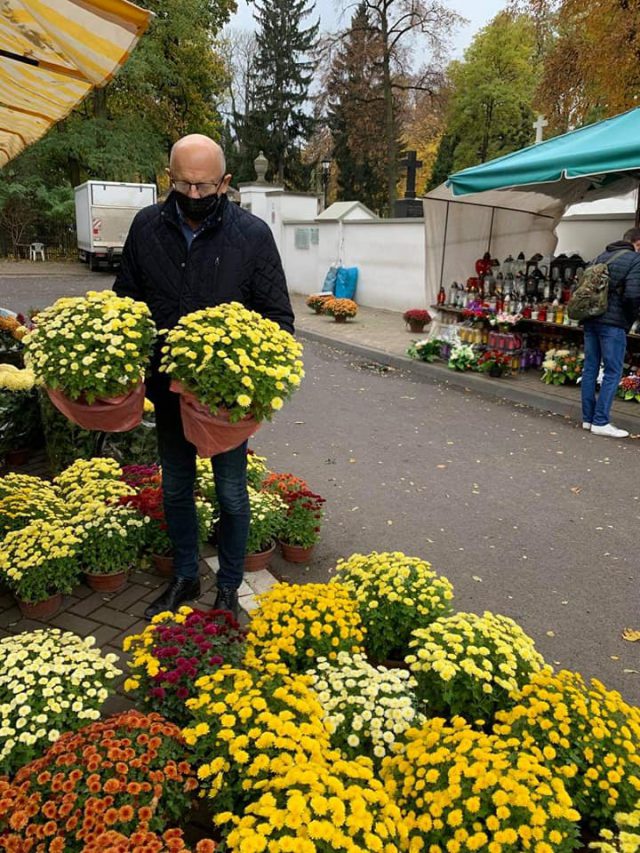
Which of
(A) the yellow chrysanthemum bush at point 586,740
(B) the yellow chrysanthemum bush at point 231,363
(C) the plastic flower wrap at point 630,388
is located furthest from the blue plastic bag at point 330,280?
(A) the yellow chrysanthemum bush at point 586,740

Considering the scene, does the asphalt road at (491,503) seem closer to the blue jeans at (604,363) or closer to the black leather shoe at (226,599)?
the blue jeans at (604,363)

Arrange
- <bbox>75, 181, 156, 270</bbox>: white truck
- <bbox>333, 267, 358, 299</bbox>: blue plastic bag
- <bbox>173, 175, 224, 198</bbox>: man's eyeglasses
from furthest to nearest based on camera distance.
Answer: <bbox>75, 181, 156, 270</bbox>: white truck, <bbox>333, 267, 358, 299</bbox>: blue plastic bag, <bbox>173, 175, 224, 198</bbox>: man's eyeglasses

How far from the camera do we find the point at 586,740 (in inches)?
76.4

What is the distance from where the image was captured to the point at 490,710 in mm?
2271

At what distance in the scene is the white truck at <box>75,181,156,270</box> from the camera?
23922mm

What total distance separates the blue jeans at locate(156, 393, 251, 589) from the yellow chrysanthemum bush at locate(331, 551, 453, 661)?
1.80ft

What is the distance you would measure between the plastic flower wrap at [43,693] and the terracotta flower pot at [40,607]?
0.91 m

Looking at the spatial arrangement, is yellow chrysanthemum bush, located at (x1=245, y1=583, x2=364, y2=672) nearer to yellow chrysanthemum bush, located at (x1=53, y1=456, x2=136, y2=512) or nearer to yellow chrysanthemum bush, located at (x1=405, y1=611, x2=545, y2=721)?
yellow chrysanthemum bush, located at (x1=405, y1=611, x2=545, y2=721)

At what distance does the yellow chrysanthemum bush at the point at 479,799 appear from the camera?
1626 mm

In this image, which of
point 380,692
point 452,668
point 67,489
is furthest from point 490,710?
point 67,489

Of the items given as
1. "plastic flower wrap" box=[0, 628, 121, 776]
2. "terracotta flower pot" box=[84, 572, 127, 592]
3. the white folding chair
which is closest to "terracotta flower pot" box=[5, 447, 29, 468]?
"terracotta flower pot" box=[84, 572, 127, 592]

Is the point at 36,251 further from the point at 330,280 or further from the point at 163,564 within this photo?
the point at 163,564

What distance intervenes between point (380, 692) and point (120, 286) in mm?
1897

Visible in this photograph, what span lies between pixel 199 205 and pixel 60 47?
87cm
